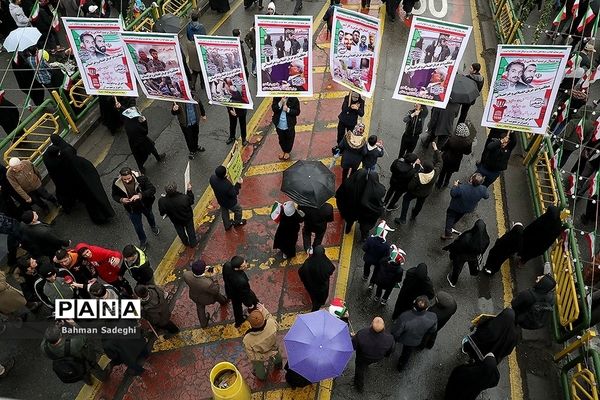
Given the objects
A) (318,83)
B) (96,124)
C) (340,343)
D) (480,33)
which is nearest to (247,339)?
(340,343)

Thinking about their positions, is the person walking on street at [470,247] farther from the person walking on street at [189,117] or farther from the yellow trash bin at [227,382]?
the person walking on street at [189,117]

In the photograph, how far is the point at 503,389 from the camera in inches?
261

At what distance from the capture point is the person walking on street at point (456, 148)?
8.46 m

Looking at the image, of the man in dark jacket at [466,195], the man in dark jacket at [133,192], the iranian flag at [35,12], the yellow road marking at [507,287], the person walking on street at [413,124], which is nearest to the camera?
the yellow road marking at [507,287]

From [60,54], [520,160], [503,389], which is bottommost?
[503,389]

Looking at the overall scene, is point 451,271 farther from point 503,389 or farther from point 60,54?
point 60,54

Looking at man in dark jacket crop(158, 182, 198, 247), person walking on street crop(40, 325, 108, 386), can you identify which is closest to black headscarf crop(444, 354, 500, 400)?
man in dark jacket crop(158, 182, 198, 247)

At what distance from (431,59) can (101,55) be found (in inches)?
227

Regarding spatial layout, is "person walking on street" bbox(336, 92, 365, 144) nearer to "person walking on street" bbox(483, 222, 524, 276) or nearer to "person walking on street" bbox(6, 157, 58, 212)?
"person walking on street" bbox(483, 222, 524, 276)

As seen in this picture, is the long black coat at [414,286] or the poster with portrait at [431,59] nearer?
the long black coat at [414,286]

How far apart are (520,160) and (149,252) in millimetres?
8222

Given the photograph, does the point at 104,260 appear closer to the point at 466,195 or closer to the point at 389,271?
the point at 389,271

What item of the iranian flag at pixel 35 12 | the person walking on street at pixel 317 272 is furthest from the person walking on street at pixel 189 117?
the iranian flag at pixel 35 12

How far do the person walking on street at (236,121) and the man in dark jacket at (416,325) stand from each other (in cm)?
564
